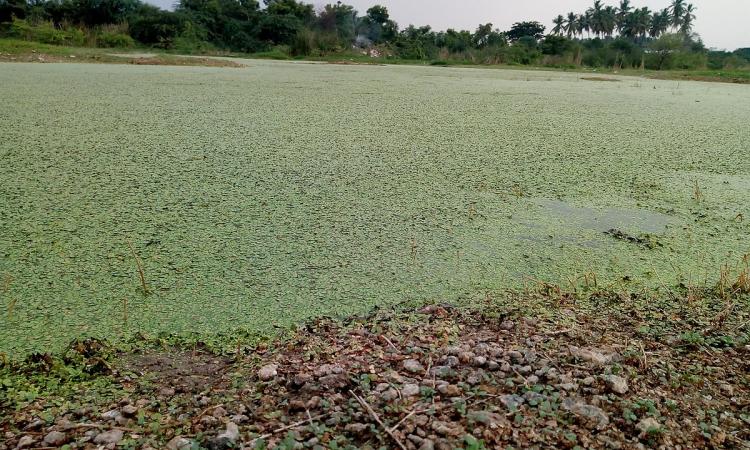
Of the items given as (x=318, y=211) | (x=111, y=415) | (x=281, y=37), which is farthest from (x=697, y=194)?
(x=281, y=37)

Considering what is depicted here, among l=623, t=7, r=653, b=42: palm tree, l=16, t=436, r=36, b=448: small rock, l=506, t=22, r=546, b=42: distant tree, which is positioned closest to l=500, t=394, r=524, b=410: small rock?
l=16, t=436, r=36, b=448: small rock

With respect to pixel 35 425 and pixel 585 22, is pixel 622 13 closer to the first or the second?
pixel 585 22

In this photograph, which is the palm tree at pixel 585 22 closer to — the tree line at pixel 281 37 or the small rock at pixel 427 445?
the tree line at pixel 281 37

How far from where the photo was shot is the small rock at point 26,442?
2.24 ft

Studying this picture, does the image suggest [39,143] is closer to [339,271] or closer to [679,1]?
[339,271]

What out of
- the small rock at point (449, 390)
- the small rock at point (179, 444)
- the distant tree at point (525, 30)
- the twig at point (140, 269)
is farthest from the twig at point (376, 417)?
the distant tree at point (525, 30)

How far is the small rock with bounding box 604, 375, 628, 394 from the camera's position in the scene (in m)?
0.77

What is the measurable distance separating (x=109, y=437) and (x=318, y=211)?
98cm

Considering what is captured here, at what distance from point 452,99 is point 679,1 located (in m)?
38.6

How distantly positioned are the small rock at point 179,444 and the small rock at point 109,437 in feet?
0.23

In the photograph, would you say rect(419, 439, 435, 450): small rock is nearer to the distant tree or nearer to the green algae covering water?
the green algae covering water

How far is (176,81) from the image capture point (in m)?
5.08

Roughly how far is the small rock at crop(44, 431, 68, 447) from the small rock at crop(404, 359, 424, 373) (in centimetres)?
47

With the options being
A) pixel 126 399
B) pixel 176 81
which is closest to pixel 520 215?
pixel 126 399
